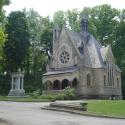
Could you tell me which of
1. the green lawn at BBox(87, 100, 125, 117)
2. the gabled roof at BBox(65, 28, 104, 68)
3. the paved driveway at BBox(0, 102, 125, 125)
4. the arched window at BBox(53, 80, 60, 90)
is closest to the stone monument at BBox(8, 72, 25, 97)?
the arched window at BBox(53, 80, 60, 90)

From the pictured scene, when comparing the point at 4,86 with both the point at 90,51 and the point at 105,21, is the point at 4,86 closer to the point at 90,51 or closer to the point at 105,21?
the point at 90,51

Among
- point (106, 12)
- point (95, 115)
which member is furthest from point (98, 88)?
point (95, 115)

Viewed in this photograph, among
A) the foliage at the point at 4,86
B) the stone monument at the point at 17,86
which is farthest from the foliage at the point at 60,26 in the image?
the stone monument at the point at 17,86

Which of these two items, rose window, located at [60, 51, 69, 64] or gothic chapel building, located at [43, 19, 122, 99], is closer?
gothic chapel building, located at [43, 19, 122, 99]

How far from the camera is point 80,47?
55.4 meters

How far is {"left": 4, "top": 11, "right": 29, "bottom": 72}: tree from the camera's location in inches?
2491

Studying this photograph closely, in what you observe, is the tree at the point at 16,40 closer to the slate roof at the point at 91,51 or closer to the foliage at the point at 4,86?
the foliage at the point at 4,86

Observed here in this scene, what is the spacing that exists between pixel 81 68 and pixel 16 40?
1763 cm

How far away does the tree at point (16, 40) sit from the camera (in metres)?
63.3

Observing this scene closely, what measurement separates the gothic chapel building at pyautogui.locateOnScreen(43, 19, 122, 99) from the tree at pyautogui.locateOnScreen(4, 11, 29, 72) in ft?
28.8

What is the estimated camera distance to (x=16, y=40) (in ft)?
208

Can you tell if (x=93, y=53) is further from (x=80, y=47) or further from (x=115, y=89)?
(x=115, y=89)

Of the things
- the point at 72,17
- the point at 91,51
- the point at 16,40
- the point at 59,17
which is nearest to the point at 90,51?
the point at 91,51

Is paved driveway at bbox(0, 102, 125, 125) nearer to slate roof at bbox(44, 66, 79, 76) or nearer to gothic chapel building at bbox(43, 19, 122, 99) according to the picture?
gothic chapel building at bbox(43, 19, 122, 99)
